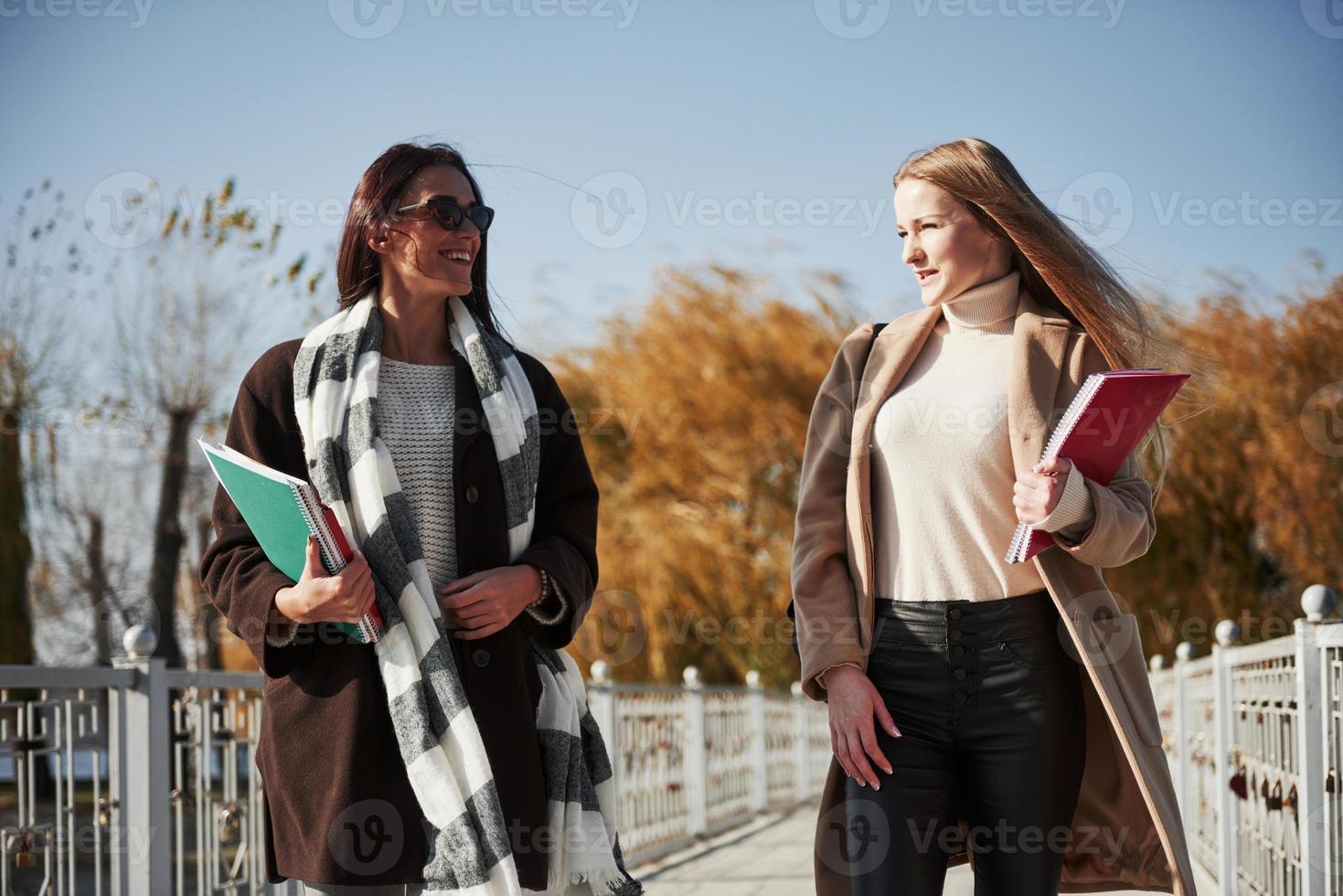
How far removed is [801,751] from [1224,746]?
8.73m

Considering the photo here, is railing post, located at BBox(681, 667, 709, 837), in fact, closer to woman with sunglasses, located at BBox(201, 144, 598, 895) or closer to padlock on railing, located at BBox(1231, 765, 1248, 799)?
padlock on railing, located at BBox(1231, 765, 1248, 799)

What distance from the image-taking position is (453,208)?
2354 millimetres

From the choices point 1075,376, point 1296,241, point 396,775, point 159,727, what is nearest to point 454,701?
point 396,775

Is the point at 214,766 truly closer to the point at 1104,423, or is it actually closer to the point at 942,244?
the point at 942,244

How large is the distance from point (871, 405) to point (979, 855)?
0.79 metres

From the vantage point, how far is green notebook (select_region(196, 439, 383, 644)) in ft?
6.46

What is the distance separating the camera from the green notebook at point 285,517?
1.97m

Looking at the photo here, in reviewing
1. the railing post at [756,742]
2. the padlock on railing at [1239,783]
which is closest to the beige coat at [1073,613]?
the padlock on railing at [1239,783]


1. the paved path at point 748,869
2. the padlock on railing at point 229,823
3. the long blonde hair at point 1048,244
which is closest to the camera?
the long blonde hair at point 1048,244

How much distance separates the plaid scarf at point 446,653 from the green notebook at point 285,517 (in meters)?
0.08

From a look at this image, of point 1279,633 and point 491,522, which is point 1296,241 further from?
point 491,522

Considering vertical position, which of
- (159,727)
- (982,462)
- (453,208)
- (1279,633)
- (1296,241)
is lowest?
(1279,633)

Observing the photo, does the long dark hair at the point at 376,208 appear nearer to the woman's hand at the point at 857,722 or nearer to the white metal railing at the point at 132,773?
the woman's hand at the point at 857,722

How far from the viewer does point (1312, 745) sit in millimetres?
3650
